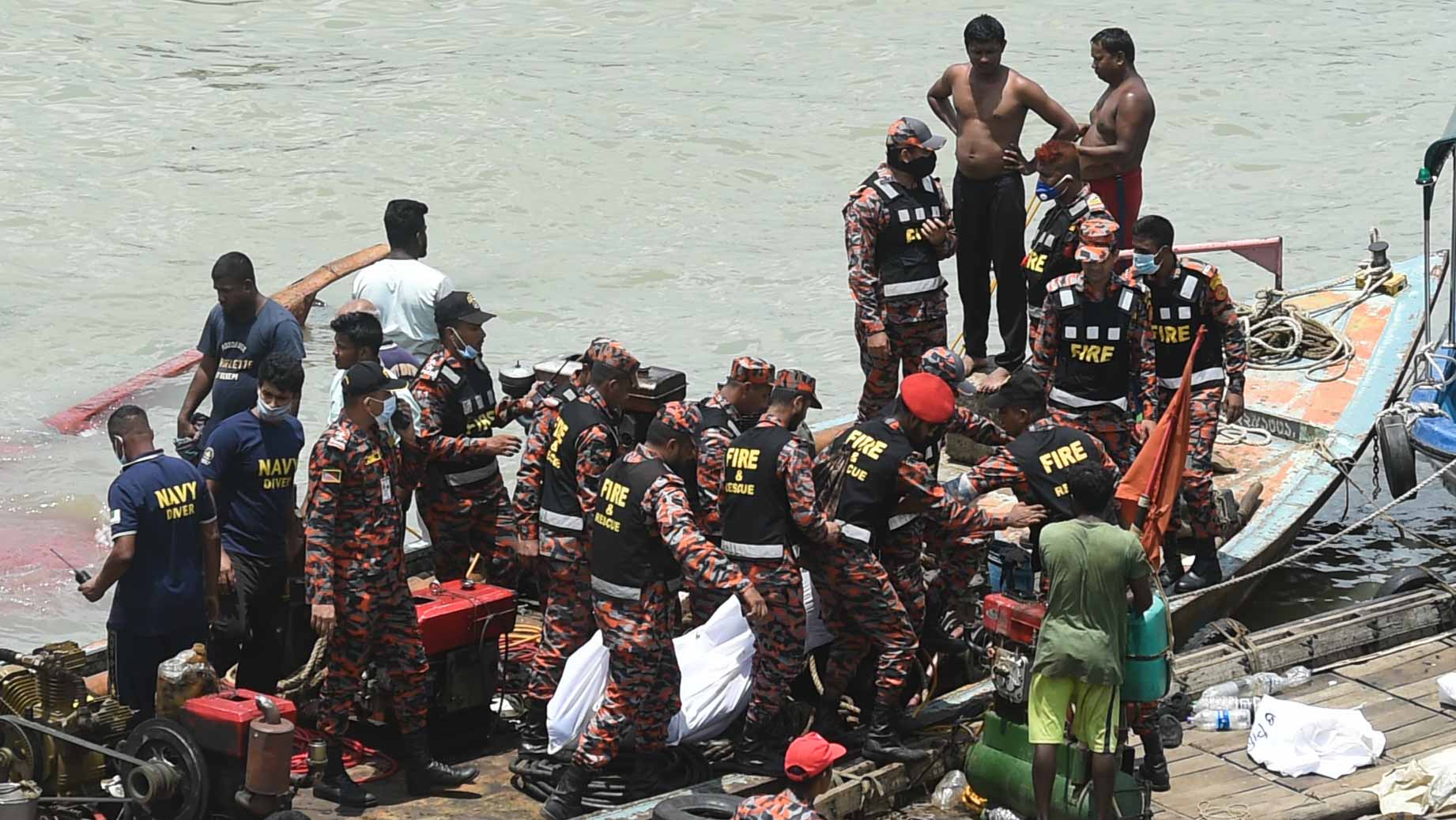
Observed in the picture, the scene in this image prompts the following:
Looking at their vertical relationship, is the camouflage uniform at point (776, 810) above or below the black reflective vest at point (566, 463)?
below

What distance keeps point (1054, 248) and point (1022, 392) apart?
1.90m

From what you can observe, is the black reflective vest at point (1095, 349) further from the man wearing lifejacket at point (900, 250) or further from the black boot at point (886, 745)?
the black boot at point (886, 745)

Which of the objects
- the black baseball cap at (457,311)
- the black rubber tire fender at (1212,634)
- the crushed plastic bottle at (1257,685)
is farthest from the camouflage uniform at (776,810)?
the black rubber tire fender at (1212,634)

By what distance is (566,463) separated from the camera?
823cm

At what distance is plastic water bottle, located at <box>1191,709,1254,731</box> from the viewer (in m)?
8.52

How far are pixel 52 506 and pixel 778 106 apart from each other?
14.6 m

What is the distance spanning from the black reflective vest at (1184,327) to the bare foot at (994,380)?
3.05 feet

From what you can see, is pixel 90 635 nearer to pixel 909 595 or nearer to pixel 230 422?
pixel 230 422

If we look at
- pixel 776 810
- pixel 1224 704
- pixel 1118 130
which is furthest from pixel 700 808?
pixel 1118 130

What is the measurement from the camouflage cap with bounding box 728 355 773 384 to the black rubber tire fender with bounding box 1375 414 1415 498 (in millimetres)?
Answer: 4647

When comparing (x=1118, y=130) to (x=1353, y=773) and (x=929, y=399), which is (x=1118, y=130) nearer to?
(x=929, y=399)

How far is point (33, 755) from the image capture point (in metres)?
7.42

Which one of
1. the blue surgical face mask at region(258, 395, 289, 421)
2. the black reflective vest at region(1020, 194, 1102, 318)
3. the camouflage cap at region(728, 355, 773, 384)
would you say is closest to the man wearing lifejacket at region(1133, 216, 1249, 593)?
the black reflective vest at region(1020, 194, 1102, 318)

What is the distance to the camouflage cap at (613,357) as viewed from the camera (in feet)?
26.7
